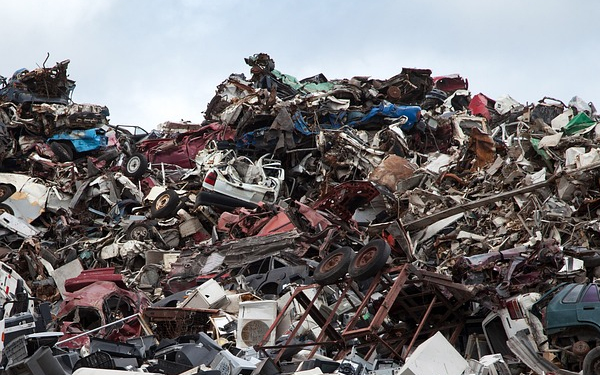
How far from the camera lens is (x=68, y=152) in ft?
83.4

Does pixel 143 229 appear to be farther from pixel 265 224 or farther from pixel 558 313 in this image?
pixel 558 313

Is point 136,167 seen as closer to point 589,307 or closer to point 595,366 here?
point 589,307

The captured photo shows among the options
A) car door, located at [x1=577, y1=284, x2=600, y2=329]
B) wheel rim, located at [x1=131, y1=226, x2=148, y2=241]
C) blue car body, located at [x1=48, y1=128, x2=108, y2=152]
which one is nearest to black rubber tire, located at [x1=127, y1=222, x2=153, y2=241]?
wheel rim, located at [x1=131, y1=226, x2=148, y2=241]

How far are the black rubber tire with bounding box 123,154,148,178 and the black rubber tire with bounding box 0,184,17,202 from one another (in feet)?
9.57

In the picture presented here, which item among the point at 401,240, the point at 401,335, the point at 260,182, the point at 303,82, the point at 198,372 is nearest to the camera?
the point at 198,372

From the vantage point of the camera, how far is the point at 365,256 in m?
10.9

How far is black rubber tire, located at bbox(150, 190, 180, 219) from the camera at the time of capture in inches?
786

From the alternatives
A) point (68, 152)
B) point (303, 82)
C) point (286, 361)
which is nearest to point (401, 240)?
point (286, 361)

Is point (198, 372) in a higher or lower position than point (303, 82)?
lower

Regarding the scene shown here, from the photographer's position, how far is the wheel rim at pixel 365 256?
35.3 feet

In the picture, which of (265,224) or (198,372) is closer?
(198,372)

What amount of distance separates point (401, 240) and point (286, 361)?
5277 mm

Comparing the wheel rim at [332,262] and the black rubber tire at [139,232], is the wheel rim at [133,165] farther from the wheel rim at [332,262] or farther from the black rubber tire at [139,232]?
the wheel rim at [332,262]

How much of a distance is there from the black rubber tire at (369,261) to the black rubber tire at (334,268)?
215mm
